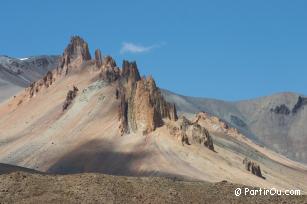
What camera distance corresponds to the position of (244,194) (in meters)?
54.7

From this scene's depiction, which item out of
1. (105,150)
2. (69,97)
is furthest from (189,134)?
(69,97)

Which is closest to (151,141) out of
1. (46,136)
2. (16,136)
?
(46,136)

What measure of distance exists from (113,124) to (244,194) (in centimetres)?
11057

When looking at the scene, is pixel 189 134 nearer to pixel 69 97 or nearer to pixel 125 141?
pixel 125 141

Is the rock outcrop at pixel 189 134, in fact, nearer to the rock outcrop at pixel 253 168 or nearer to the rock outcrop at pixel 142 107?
the rock outcrop at pixel 142 107

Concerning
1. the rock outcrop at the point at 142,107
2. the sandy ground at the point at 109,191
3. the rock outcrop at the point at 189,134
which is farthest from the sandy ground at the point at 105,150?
the sandy ground at the point at 109,191

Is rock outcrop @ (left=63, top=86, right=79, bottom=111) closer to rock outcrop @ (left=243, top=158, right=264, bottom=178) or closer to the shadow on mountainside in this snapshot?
the shadow on mountainside

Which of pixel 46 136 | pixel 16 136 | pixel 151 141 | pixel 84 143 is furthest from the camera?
pixel 16 136

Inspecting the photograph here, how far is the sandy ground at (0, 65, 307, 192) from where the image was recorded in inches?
5408

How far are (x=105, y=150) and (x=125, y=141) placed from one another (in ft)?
14.1

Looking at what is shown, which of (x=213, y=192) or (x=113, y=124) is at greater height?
(x=113, y=124)

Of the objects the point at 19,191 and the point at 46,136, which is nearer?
the point at 19,191

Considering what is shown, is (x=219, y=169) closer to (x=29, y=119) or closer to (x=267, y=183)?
(x=267, y=183)

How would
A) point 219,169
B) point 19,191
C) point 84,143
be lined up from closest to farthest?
point 19,191 → point 219,169 → point 84,143
